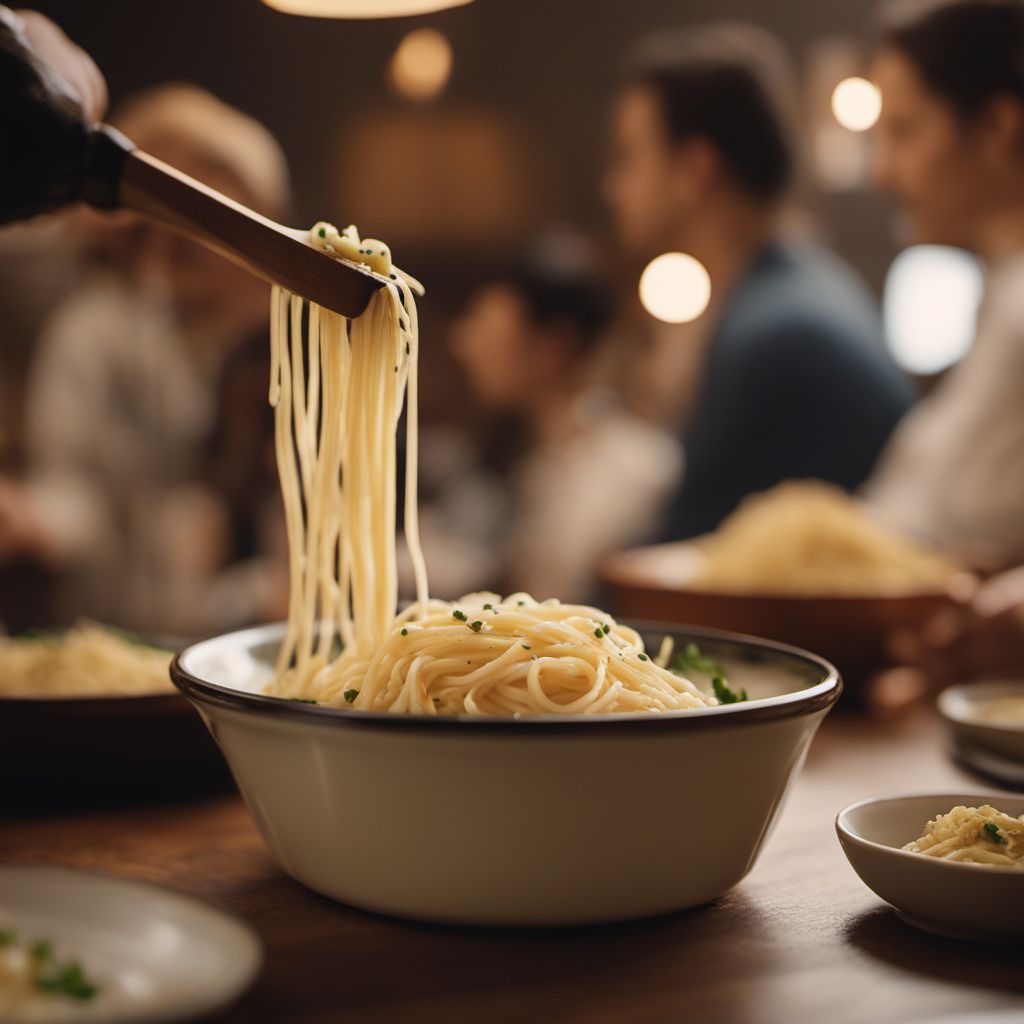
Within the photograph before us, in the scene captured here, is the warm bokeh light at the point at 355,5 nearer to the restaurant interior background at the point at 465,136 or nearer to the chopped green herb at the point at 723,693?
the chopped green herb at the point at 723,693

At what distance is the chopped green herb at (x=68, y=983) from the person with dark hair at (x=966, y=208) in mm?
1986

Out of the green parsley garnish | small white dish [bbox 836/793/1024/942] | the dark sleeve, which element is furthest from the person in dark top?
small white dish [bbox 836/793/1024/942]

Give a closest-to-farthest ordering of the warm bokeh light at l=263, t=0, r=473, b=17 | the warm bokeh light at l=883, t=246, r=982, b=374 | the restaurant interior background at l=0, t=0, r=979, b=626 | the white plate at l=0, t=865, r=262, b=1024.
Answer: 1. the white plate at l=0, t=865, r=262, b=1024
2. the warm bokeh light at l=263, t=0, r=473, b=17
3. the restaurant interior background at l=0, t=0, r=979, b=626
4. the warm bokeh light at l=883, t=246, r=982, b=374

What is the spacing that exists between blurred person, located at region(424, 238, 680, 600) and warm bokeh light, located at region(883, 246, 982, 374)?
2243 mm

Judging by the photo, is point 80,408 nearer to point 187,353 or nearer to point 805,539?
point 187,353

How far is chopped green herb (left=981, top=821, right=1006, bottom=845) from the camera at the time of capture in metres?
0.90

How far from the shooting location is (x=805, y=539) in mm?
1907

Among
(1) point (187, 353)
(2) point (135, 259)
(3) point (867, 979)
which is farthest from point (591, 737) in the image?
(1) point (187, 353)

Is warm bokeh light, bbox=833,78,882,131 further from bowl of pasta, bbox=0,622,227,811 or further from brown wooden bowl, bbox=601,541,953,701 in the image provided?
bowl of pasta, bbox=0,622,227,811

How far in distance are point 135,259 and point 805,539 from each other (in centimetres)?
239

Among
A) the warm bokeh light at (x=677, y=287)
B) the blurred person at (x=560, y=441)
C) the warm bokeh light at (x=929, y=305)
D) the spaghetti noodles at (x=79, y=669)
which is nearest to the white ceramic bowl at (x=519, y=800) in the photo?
the spaghetti noodles at (x=79, y=669)

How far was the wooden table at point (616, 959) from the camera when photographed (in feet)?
2.48

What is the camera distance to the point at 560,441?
4.25 m

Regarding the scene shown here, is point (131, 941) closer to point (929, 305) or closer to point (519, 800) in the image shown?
point (519, 800)
